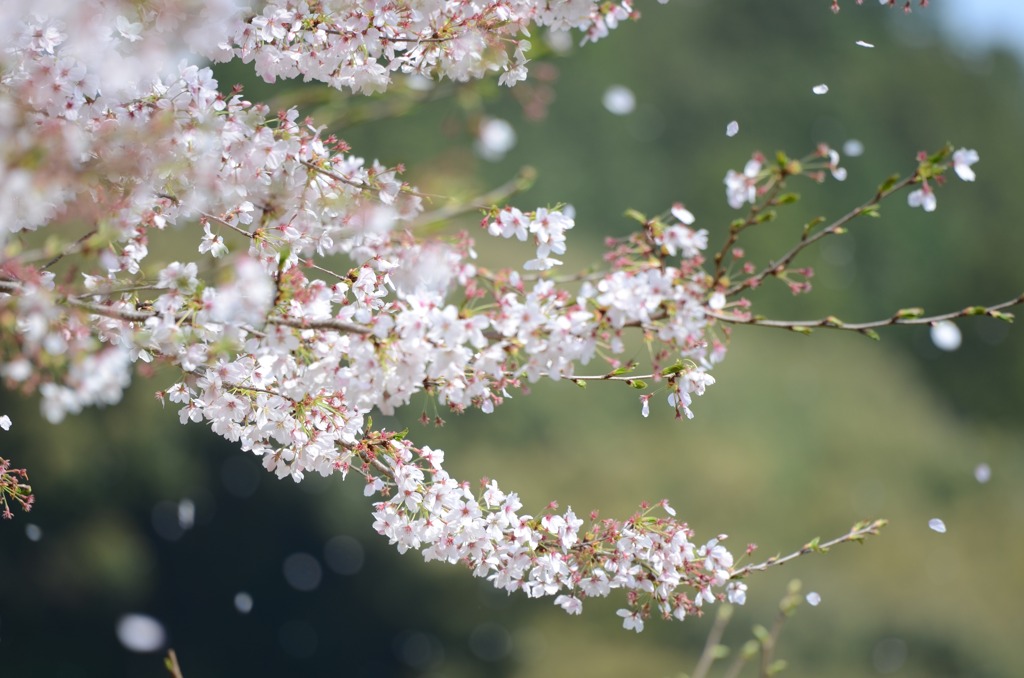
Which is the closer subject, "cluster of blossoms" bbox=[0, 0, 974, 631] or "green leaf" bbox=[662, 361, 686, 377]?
"cluster of blossoms" bbox=[0, 0, 974, 631]

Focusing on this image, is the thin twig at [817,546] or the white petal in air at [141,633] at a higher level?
the thin twig at [817,546]

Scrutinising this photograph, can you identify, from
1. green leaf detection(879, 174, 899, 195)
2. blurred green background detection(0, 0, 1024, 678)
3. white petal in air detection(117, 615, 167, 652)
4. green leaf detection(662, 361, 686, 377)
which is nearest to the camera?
green leaf detection(879, 174, 899, 195)

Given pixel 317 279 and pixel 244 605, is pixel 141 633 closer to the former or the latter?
pixel 244 605

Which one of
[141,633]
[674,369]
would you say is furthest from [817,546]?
[141,633]

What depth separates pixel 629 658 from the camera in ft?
20.1

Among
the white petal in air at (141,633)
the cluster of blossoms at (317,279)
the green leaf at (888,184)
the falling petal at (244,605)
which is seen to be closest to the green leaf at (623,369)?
the cluster of blossoms at (317,279)

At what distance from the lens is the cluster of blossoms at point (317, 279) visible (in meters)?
1.32

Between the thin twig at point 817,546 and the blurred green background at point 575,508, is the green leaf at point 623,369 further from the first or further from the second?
the blurred green background at point 575,508

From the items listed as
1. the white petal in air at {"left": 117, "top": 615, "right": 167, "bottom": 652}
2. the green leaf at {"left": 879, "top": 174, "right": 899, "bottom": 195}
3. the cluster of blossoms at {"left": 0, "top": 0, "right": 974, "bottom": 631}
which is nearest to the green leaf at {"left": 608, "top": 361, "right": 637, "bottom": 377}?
the cluster of blossoms at {"left": 0, "top": 0, "right": 974, "bottom": 631}

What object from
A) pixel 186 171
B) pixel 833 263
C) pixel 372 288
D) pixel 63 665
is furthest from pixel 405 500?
pixel 833 263

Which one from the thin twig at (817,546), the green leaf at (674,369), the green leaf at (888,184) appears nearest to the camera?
the green leaf at (888,184)

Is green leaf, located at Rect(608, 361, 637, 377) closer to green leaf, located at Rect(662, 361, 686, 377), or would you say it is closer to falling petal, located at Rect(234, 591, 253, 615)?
green leaf, located at Rect(662, 361, 686, 377)

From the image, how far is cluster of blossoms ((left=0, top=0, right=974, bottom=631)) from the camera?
1.32m

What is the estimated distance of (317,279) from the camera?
5.19 ft
